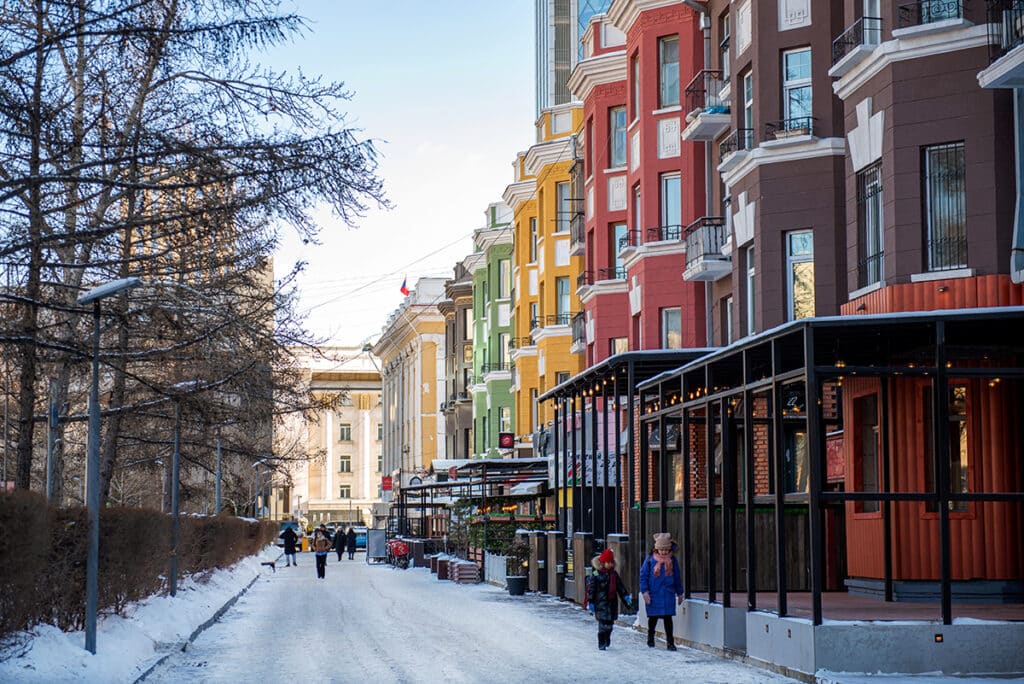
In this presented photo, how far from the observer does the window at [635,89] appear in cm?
4253

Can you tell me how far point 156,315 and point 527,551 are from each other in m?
17.9

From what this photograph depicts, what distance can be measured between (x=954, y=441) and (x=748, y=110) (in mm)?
10562

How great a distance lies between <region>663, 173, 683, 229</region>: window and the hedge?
47.8ft

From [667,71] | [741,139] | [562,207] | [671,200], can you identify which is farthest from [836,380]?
[562,207]

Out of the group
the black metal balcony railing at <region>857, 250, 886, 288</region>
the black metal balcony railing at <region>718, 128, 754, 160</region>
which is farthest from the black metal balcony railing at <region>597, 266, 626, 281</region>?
the black metal balcony railing at <region>857, 250, 886, 288</region>

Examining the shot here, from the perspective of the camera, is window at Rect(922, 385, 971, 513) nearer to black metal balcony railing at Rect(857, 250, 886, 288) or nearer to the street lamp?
black metal balcony railing at Rect(857, 250, 886, 288)

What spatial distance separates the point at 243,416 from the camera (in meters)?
32.4

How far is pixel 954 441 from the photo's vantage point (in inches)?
876

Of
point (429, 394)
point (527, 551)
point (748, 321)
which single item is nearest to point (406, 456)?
point (429, 394)

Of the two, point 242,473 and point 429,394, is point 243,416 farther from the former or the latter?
point 429,394

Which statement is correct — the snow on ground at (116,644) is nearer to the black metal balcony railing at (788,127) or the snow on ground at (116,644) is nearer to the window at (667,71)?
the black metal balcony railing at (788,127)


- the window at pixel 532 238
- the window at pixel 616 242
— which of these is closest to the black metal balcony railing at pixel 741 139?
the window at pixel 616 242

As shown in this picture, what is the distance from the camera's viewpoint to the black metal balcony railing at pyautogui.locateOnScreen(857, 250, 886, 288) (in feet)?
77.7

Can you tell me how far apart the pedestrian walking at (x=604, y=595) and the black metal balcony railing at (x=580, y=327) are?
27.2 m
